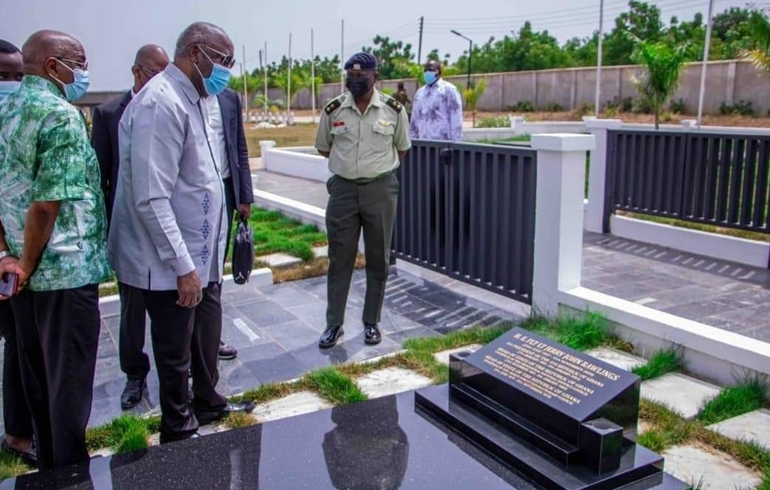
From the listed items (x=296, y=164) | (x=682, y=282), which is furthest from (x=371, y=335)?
(x=296, y=164)

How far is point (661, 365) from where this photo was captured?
12.5 feet

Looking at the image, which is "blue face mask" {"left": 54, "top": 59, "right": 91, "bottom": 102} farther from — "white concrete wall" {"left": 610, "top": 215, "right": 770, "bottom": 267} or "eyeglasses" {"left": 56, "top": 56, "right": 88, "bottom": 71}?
"white concrete wall" {"left": 610, "top": 215, "right": 770, "bottom": 267}

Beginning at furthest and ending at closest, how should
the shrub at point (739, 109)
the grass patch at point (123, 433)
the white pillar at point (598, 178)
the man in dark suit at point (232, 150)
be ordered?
the shrub at point (739, 109)
the white pillar at point (598, 178)
the man in dark suit at point (232, 150)
the grass patch at point (123, 433)

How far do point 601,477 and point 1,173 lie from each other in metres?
2.30

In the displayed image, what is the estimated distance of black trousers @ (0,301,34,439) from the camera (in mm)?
3013

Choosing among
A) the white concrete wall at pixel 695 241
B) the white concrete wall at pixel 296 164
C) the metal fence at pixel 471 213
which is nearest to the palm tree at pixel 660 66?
the white concrete wall at pixel 296 164

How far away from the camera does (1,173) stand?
2570 millimetres

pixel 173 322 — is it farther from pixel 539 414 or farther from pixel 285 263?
pixel 285 263

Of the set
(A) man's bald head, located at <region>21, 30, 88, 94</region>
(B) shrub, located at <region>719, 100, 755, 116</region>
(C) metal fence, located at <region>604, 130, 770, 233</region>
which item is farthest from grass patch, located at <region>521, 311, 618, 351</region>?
(B) shrub, located at <region>719, 100, 755, 116</region>

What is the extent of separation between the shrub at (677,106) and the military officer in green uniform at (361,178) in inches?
1034

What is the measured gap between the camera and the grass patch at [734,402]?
10.9 feet

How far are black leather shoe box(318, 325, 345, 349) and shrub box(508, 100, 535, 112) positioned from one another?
107 feet

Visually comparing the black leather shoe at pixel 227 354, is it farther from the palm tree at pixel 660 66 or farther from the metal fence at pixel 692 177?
the palm tree at pixel 660 66

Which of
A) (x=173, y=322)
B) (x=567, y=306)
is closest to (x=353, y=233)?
(x=567, y=306)
